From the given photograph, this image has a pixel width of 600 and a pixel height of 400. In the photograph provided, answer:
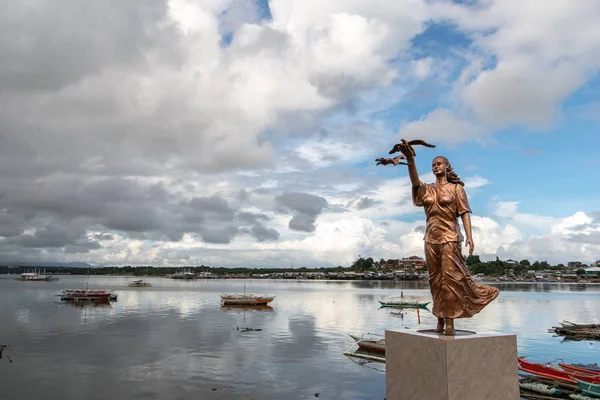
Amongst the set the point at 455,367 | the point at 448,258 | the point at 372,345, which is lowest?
the point at 372,345

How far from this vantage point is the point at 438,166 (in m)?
10.4

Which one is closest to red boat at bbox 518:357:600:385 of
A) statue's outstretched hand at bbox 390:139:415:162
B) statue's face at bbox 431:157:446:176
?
statue's face at bbox 431:157:446:176

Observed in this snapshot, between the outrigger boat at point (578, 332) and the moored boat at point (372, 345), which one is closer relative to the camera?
the moored boat at point (372, 345)

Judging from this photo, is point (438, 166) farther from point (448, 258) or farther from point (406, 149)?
point (448, 258)

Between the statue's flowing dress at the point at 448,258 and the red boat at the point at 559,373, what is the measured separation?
→ 1862cm

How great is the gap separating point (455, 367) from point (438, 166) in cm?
420

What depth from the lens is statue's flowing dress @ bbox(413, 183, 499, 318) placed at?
9.64m

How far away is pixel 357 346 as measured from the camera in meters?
37.6

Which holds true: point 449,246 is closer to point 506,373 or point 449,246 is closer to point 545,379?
point 506,373

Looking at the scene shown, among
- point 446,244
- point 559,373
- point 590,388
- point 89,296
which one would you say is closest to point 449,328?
point 446,244

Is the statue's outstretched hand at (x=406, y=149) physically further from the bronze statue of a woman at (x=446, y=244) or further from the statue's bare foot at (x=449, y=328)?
the statue's bare foot at (x=449, y=328)

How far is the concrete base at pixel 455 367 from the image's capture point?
8531 millimetres

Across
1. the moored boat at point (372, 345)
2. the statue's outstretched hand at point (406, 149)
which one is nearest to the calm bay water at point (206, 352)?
the moored boat at point (372, 345)

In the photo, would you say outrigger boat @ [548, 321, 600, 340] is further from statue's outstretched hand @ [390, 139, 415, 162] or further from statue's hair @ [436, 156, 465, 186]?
statue's outstretched hand @ [390, 139, 415, 162]
